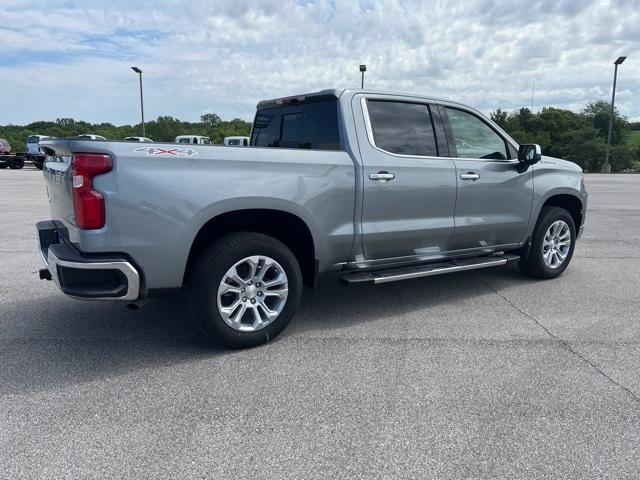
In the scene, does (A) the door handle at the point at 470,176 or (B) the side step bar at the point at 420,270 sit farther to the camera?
(A) the door handle at the point at 470,176

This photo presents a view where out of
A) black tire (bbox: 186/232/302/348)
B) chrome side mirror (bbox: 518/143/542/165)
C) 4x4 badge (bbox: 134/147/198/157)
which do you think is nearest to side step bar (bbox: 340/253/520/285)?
black tire (bbox: 186/232/302/348)

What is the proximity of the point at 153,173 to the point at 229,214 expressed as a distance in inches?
25.8

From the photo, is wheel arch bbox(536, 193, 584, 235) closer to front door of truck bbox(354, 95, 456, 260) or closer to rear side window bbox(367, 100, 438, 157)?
front door of truck bbox(354, 95, 456, 260)

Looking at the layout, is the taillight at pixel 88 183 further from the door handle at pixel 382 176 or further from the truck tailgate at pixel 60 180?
the door handle at pixel 382 176

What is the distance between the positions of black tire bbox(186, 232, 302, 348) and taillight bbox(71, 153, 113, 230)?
0.76m

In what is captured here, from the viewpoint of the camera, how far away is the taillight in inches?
128

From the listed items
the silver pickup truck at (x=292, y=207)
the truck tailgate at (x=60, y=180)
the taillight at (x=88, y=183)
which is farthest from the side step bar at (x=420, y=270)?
the truck tailgate at (x=60, y=180)

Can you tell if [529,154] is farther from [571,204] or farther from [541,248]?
[571,204]

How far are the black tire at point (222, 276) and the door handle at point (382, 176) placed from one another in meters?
0.96

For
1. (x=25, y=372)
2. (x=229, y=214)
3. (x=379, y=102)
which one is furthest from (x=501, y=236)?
(x=25, y=372)

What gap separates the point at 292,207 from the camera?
12.9 ft

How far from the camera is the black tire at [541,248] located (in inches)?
229

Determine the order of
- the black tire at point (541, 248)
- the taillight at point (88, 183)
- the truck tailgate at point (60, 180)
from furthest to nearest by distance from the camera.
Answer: the black tire at point (541, 248), the truck tailgate at point (60, 180), the taillight at point (88, 183)

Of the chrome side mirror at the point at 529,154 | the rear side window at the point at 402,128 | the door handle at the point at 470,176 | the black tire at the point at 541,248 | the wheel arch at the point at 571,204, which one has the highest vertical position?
the rear side window at the point at 402,128
